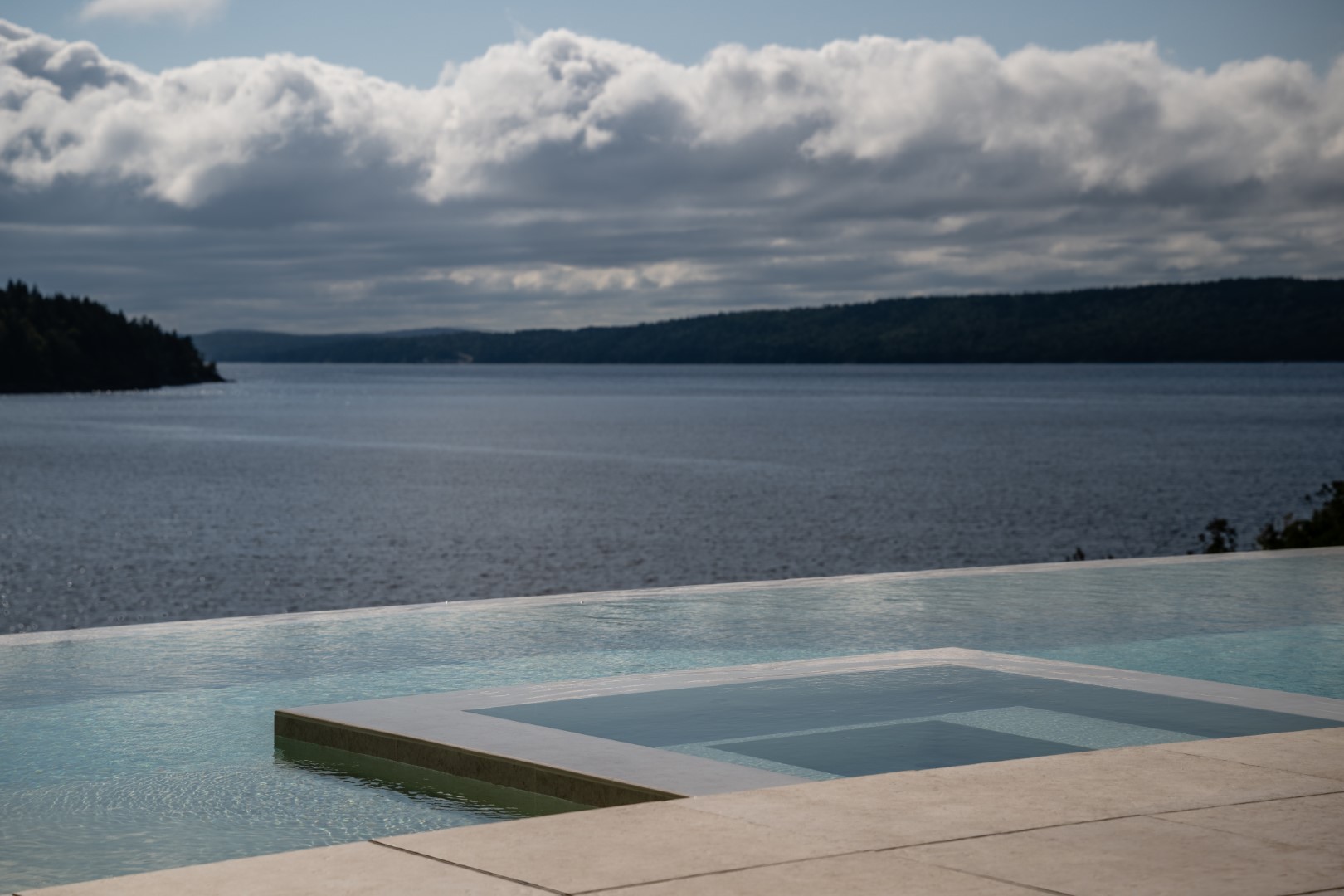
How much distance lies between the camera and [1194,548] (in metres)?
38.2

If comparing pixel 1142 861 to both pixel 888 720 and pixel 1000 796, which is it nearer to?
pixel 1000 796

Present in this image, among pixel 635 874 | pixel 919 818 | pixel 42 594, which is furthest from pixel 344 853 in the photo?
pixel 42 594

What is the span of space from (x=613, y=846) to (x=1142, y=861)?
52.1 inches

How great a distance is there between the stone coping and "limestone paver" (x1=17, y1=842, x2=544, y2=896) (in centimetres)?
128

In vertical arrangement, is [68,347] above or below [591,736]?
above

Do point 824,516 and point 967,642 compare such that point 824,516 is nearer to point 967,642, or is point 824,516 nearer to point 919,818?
point 967,642

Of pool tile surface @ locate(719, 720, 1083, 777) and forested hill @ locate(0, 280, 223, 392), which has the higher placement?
forested hill @ locate(0, 280, 223, 392)

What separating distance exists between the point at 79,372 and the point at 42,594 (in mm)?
134981

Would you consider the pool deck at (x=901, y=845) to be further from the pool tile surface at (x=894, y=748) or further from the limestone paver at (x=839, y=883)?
the pool tile surface at (x=894, y=748)

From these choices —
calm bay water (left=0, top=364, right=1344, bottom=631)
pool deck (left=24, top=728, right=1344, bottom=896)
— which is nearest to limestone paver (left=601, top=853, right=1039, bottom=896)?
pool deck (left=24, top=728, right=1344, bottom=896)

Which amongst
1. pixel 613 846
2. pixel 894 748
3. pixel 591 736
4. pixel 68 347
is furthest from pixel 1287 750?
pixel 68 347

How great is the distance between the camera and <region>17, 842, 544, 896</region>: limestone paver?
3.71m

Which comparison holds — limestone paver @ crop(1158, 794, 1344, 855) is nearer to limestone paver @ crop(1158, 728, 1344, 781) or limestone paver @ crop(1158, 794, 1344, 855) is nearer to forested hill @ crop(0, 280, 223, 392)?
limestone paver @ crop(1158, 728, 1344, 781)

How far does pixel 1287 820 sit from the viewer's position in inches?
175
